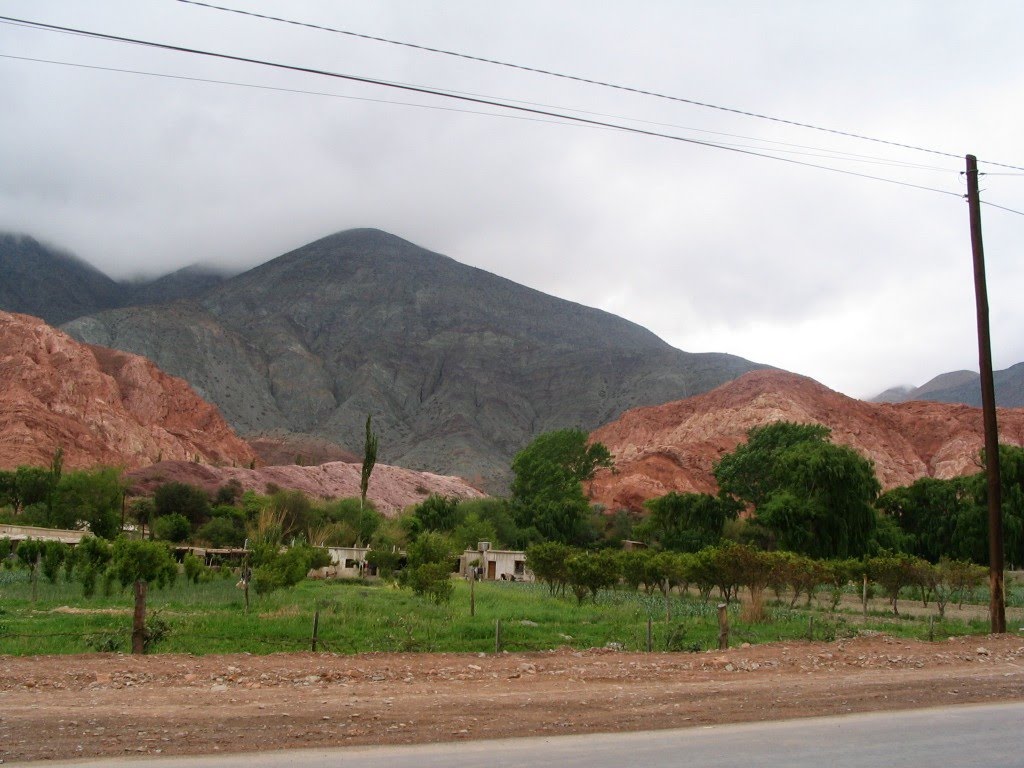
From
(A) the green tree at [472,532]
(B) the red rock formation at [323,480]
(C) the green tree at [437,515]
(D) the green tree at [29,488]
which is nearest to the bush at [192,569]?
(A) the green tree at [472,532]

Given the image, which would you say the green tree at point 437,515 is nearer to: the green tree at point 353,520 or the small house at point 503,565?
the green tree at point 353,520

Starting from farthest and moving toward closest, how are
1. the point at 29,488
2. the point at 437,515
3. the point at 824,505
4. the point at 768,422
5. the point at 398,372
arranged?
1. the point at 398,372
2. the point at 768,422
3. the point at 437,515
4. the point at 29,488
5. the point at 824,505

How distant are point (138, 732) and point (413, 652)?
7650 mm

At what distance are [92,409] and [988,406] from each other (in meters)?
95.9

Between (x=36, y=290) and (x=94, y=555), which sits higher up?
(x=36, y=290)

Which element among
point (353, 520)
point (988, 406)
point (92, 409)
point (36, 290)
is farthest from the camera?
point (36, 290)

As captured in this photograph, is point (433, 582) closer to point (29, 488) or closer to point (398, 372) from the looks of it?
point (29, 488)

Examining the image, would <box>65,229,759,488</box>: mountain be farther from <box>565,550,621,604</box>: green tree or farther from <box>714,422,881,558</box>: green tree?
<box>565,550,621,604</box>: green tree

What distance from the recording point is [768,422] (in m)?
106

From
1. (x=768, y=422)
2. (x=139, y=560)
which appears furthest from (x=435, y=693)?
(x=768, y=422)

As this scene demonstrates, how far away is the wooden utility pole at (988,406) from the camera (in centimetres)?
1953

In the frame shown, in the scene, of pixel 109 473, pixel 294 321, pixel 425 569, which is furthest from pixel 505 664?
pixel 294 321

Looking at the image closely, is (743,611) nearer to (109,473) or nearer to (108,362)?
(109,473)

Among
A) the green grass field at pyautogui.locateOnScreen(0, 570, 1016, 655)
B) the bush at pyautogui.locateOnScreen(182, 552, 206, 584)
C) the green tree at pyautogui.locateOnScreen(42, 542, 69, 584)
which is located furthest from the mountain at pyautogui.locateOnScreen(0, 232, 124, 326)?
the green grass field at pyautogui.locateOnScreen(0, 570, 1016, 655)
